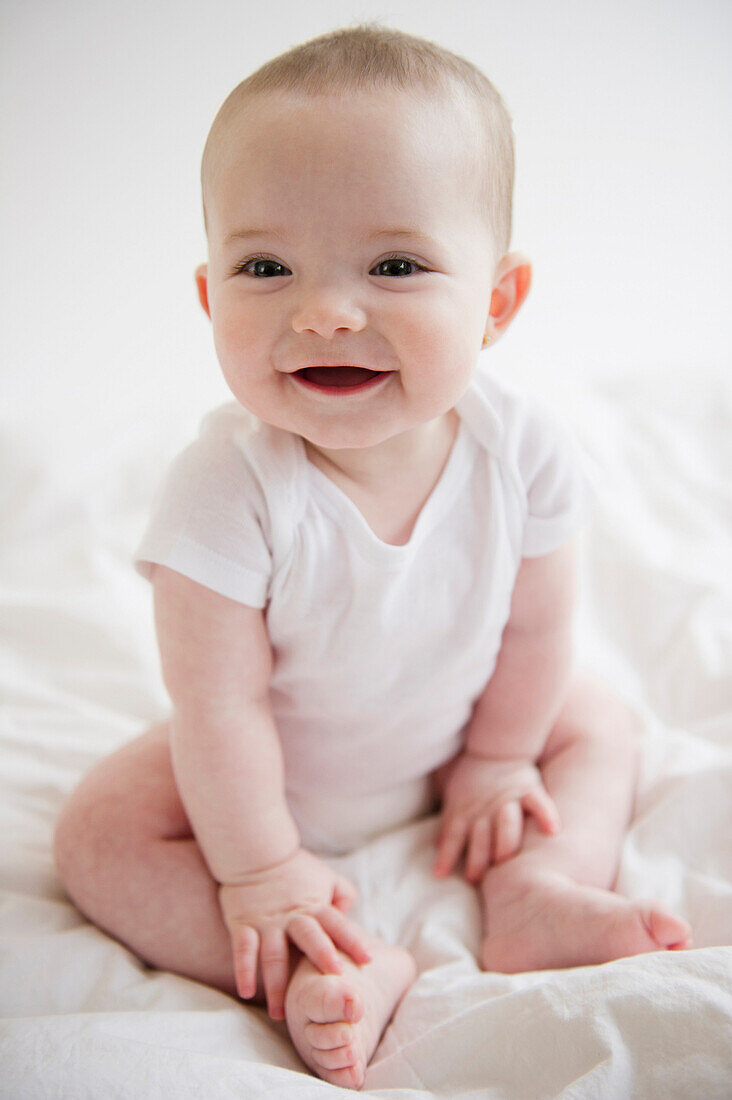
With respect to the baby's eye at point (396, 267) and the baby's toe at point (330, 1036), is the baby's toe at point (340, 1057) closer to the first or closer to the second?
the baby's toe at point (330, 1036)

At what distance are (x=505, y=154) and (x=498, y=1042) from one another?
0.62m

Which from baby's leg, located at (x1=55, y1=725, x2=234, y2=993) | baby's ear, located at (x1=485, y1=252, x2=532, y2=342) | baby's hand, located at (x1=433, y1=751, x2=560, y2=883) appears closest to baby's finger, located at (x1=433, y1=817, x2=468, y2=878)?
baby's hand, located at (x1=433, y1=751, x2=560, y2=883)

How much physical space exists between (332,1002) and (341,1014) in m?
0.01

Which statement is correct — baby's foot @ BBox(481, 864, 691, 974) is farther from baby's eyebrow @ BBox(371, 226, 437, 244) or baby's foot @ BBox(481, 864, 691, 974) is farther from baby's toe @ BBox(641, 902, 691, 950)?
baby's eyebrow @ BBox(371, 226, 437, 244)

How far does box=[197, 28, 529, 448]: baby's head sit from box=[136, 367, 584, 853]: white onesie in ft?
0.29

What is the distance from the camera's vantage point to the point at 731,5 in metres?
1.50

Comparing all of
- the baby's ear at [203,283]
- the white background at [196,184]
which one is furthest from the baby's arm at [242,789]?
the white background at [196,184]

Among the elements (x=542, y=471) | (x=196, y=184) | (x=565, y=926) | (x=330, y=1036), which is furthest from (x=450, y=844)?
(x=196, y=184)

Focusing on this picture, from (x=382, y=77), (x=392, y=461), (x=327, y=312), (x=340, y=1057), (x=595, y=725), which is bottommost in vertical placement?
(x=340, y=1057)

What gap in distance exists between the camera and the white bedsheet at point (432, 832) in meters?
0.65

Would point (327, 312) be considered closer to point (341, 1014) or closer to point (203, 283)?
point (203, 283)

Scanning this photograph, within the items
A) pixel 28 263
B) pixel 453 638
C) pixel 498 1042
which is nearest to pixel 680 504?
pixel 453 638

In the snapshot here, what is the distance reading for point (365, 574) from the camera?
2.64 ft

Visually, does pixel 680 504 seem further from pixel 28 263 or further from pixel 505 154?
pixel 28 263
